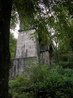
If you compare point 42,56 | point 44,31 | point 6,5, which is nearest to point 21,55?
point 42,56

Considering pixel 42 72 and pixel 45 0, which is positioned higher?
pixel 45 0

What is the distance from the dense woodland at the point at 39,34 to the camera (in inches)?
262

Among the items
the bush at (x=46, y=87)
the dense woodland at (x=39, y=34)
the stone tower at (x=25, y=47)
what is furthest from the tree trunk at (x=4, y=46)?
the stone tower at (x=25, y=47)

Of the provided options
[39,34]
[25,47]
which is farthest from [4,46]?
[25,47]

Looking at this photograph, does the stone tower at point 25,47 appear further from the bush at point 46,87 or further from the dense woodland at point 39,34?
the bush at point 46,87

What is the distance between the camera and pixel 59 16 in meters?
10.3

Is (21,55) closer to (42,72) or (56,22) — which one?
(42,72)

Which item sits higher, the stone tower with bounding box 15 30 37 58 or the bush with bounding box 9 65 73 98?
the stone tower with bounding box 15 30 37 58

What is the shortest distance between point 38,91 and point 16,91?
1.69 metres

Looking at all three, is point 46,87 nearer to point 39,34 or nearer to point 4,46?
point 39,34

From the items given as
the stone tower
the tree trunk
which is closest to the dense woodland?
the tree trunk

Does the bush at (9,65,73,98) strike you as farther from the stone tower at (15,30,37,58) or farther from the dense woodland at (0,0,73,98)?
the stone tower at (15,30,37,58)

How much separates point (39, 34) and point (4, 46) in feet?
15.1

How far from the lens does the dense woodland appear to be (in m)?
6.66
